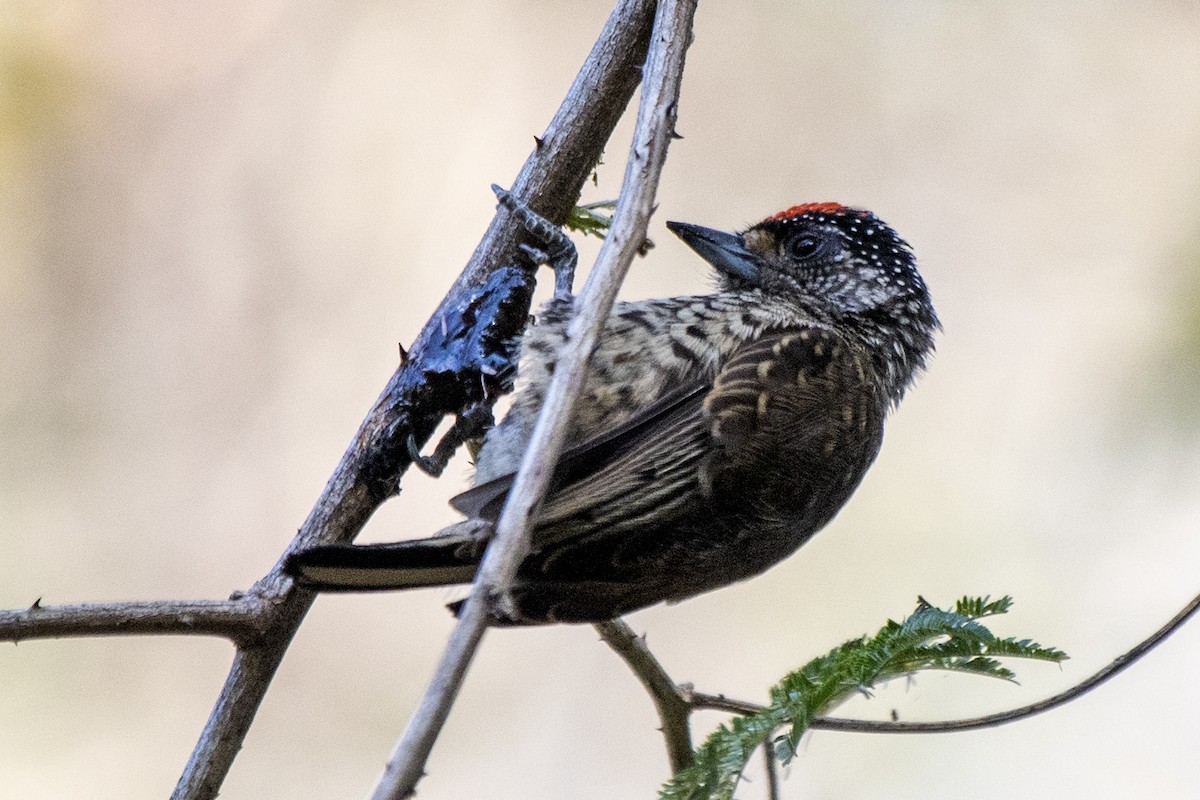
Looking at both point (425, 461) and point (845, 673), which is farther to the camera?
point (425, 461)

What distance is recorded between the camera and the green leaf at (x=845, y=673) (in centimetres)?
229

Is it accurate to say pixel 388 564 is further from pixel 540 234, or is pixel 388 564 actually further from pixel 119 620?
pixel 540 234

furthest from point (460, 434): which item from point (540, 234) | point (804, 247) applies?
point (804, 247)

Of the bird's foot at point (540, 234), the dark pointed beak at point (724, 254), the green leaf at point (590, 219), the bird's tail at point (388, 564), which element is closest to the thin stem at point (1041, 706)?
the bird's tail at point (388, 564)

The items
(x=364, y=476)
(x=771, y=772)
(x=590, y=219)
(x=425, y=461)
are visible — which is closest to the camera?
(x=771, y=772)

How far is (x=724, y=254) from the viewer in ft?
13.0

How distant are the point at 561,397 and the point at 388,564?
0.88m

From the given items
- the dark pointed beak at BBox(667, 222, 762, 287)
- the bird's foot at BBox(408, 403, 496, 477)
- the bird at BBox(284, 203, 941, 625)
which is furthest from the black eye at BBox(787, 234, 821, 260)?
the bird's foot at BBox(408, 403, 496, 477)

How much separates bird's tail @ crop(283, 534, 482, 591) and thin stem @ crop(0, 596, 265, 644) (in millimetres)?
201

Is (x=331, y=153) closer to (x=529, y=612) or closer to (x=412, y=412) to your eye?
(x=412, y=412)

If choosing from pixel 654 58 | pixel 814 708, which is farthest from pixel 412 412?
pixel 814 708

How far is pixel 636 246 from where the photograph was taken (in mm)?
1966

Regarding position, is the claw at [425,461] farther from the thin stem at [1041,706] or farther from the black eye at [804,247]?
the black eye at [804,247]

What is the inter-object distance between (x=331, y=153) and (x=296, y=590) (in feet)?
9.42
